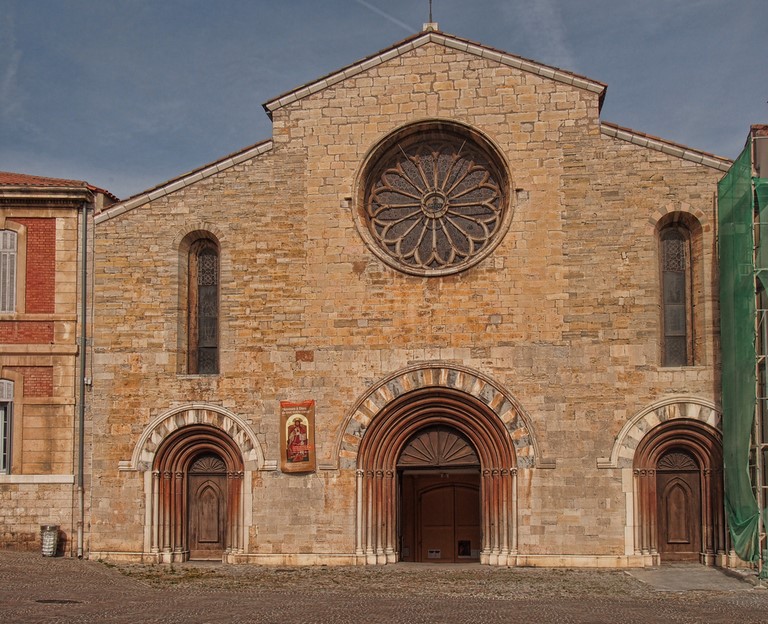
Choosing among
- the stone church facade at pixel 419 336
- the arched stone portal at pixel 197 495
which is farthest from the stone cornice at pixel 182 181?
the arched stone portal at pixel 197 495

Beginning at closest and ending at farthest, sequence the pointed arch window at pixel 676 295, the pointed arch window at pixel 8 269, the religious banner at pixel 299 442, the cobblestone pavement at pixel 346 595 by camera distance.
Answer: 1. the cobblestone pavement at pixel 346 595
2. the pointed arch window at pixel 676 295
3. the religious banner at pixel 299 442
4. the pointed arch window at pixel 8 269

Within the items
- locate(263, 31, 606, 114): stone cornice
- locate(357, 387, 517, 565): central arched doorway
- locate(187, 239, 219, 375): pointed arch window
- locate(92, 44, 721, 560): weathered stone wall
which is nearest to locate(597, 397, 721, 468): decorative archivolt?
locate(92, 44, 721, 560): weathered stone wall

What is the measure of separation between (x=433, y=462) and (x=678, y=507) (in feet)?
15.3

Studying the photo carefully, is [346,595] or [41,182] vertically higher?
[41,182]

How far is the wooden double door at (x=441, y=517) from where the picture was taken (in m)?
22.8

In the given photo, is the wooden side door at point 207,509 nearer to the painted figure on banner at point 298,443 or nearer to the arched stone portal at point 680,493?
A: the painted figure on banner at point 298,443

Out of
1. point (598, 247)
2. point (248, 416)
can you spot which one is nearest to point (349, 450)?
point (248, 416)

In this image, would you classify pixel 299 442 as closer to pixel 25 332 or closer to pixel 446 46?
pixel 25 332

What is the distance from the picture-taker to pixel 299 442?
2161 centimetres

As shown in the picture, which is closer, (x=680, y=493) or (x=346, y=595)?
(x=346, y=595)

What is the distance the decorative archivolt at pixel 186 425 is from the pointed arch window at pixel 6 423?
2.48 metres

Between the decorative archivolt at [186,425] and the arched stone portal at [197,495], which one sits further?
the arched stone portal at [197,495]

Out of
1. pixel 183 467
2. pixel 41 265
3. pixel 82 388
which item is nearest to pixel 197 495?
pixel 183 467

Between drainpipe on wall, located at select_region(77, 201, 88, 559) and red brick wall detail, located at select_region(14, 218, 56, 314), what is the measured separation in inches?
23.6
